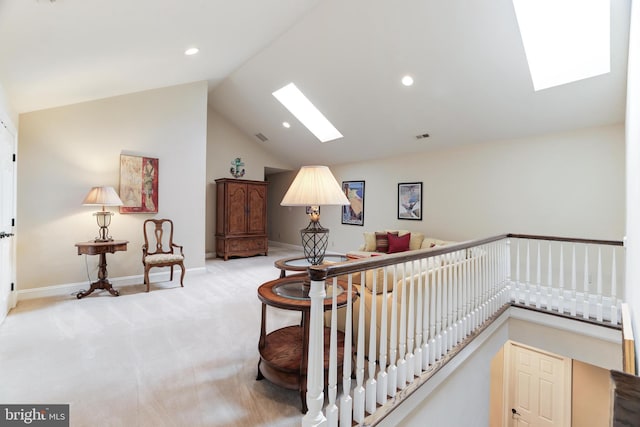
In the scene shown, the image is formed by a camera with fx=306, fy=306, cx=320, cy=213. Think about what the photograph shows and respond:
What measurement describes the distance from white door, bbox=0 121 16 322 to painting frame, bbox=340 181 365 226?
5.66 m

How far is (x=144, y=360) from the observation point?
243cm

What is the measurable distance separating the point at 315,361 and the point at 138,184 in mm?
4552

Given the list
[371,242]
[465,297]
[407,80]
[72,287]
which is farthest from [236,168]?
[465,297]

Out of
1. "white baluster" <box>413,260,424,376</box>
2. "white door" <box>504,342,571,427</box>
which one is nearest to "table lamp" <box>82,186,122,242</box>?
"white baluster" <box>413,260,424,376</box>

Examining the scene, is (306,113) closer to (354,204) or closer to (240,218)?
(354,204)

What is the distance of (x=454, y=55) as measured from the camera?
147 inches

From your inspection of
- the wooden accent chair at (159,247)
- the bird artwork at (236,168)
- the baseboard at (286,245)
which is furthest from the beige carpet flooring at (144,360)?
the baseboard at (286,245)

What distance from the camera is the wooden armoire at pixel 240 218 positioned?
23.1 feet

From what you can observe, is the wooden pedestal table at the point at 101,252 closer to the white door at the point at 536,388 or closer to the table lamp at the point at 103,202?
the table lamp at the point at 103,202

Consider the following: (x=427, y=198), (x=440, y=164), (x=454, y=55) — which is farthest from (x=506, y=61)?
(x=427, y=198)

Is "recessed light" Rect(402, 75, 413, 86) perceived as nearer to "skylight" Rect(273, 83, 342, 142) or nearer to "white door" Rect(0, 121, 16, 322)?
"skylight" Rect(273, 83, 342, 142)

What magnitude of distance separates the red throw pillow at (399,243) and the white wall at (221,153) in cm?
416

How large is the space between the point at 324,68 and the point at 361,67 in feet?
2.05

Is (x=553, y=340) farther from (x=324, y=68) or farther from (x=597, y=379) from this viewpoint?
(x=324, y=68)
